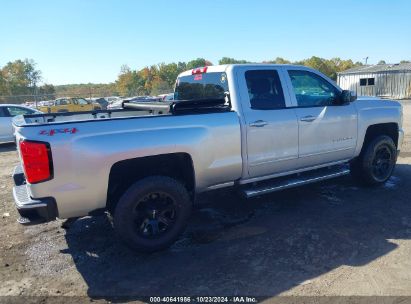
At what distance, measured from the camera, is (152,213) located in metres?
3.88

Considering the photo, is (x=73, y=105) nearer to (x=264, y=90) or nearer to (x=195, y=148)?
(x=264, y=90)


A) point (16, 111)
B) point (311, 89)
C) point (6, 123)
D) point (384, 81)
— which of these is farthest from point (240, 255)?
point (384, 81)

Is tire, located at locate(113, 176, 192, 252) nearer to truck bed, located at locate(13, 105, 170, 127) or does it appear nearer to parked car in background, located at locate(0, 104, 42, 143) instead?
truck bed, located at locate(13, 105, 170, 127)

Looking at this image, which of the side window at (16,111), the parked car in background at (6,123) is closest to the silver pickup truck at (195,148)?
the parked car in background at (6,123)

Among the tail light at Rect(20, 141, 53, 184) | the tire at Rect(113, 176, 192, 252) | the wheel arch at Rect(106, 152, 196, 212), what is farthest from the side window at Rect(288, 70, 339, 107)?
the tail light at Rect(20, 141, 53, 184)

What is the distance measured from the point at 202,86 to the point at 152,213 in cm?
203

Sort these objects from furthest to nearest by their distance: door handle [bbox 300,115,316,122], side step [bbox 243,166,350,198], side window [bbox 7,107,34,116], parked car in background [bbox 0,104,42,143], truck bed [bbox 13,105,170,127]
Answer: side window [bbox 7,107,34,116], parked car in background [bbox 0,104,42,143], door handle [bbox 300,115,316,122], side step [bbox 243,166,350,198], truck bed [bbox 13,105,170,127]

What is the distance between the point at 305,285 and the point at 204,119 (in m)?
1.98

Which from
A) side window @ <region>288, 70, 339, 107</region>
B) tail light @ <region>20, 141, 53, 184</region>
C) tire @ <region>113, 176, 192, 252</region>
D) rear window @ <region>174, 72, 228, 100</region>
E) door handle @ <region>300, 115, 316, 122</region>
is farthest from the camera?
side window @ <region>288, 70, 339, 107</region>

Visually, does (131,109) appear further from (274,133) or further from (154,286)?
(154,286)

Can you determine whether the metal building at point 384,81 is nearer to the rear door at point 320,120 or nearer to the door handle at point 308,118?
the rear door at point 320,120

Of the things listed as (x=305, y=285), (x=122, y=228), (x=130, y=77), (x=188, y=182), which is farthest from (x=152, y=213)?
(x=130, y=77)

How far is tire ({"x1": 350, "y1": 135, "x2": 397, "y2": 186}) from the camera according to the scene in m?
5.69

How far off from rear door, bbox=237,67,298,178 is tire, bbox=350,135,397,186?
4.96ft
